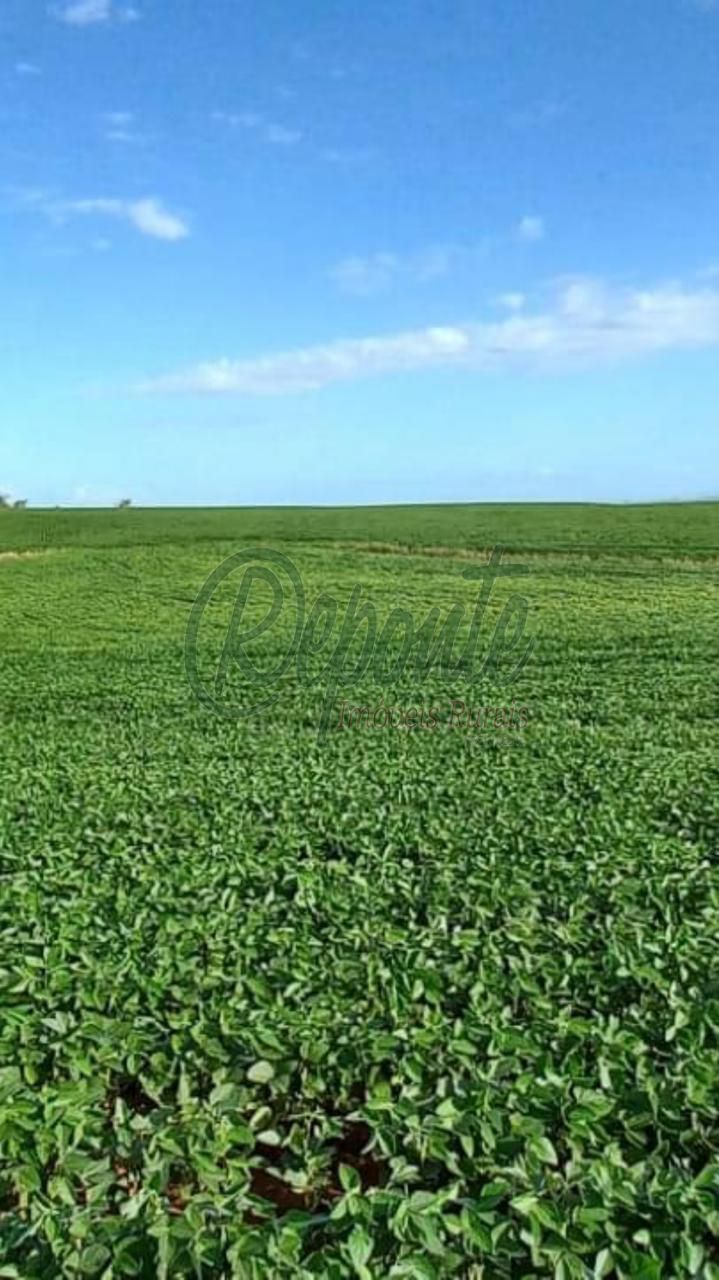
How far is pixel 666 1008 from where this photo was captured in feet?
15.2

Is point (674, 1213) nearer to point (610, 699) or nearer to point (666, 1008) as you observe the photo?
point (666, 1008)

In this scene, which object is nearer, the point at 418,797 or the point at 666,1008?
the point at 666,1008

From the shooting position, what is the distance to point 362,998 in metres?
4.74

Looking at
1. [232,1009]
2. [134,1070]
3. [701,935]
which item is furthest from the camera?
[701,935]

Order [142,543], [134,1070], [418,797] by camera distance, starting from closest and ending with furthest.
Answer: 1. [134,1070]
2. [418,797]
3. [142,543]

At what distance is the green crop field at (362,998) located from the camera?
10.2 ft

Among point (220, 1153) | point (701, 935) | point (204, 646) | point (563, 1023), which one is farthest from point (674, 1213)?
→ point (204, 646)

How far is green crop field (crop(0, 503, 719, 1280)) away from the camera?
122 inches

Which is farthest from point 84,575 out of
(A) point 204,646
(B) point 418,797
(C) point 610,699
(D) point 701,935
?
(D) point 701,935

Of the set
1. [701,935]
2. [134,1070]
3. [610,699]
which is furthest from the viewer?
[610,699]

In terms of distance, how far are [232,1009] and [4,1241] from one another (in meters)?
1.51

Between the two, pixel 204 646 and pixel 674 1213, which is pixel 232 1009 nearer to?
pixel 674 1213

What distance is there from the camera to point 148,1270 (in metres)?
2.97

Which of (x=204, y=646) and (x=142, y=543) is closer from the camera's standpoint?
(x=204, y=646)
